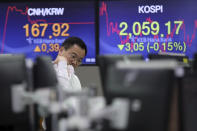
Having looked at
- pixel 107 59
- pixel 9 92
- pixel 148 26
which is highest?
pixel 148 26

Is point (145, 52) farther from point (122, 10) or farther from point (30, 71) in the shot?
point (30, 71)

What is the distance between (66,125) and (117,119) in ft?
0.62

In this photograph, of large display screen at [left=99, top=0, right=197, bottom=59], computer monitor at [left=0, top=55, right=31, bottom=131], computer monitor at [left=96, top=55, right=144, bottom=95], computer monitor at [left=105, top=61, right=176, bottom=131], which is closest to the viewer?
computer monitor at [left=105, top=61, right=176, bottom=131]

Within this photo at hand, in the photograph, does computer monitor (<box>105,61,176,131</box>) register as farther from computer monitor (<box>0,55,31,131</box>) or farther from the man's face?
the man's face

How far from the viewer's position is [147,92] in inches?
41.8

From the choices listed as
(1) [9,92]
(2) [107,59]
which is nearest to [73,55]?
(2) [107,59]

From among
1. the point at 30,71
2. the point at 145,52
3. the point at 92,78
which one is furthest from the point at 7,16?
the point at 30,71

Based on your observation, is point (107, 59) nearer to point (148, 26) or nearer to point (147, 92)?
point (147, 92)

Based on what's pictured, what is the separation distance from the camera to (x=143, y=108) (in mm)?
1063

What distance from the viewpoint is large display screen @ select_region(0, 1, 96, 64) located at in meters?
4.11

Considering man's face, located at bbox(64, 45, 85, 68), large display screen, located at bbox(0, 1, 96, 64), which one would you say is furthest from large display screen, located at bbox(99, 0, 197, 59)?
man's face, located at bbox(64, 45, 85, 68)

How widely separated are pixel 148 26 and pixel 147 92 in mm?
3037

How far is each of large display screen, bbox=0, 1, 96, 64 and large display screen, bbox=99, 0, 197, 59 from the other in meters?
0.18

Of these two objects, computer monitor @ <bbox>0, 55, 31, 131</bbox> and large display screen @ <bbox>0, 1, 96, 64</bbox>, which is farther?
large display screen @ <bbox>0, 1, 96, 64</bbox>
